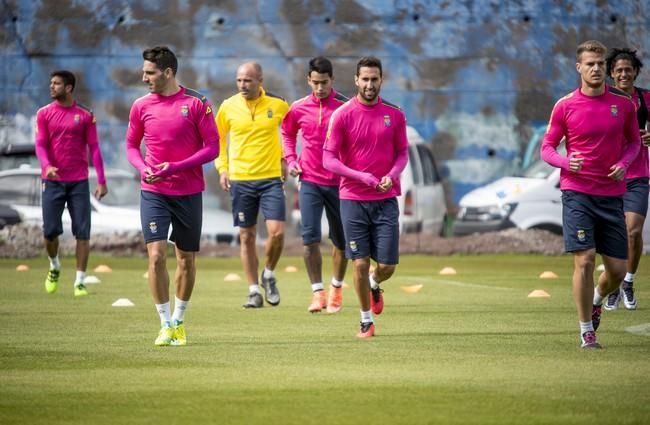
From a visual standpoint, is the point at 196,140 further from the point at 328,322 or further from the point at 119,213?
the point at 119,213

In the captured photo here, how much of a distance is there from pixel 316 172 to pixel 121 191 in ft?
36.0

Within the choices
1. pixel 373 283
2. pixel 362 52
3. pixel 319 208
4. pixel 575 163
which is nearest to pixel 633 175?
pixel 373 283

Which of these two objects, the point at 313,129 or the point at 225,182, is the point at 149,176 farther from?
the point at 225,182

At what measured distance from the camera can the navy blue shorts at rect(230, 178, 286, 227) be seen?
49.2 feet

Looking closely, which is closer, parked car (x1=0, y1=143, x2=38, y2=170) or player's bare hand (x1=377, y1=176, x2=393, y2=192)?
player's bare hand (x1=377, y1=176, x2=393, y2=192)

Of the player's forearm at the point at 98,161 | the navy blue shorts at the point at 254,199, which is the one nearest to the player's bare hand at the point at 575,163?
the navy blue shorts at the point at 254,199

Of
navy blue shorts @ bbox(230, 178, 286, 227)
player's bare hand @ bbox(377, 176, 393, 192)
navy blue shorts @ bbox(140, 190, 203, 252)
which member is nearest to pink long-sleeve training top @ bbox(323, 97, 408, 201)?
player's bare hand @ bbox(377, 176, 393, 192)

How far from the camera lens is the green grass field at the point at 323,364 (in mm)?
8094

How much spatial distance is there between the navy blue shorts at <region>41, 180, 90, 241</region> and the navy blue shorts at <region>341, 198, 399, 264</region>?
5660mm

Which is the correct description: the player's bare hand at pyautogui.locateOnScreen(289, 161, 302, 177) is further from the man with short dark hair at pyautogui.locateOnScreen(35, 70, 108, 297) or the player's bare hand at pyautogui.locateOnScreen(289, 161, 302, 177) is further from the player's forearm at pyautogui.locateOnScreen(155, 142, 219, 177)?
the man with short dark hair at pyautogui.locateOnScreen(35, 70, 108, 297)

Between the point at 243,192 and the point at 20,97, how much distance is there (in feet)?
36.9

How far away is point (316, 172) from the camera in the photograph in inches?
568

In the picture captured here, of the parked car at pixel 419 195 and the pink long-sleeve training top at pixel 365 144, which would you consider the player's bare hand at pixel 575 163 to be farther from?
the parked car at pixel 419 195

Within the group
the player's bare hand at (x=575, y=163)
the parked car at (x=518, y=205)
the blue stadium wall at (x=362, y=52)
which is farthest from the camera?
the blue stadium wall at (x=362, y=52)
